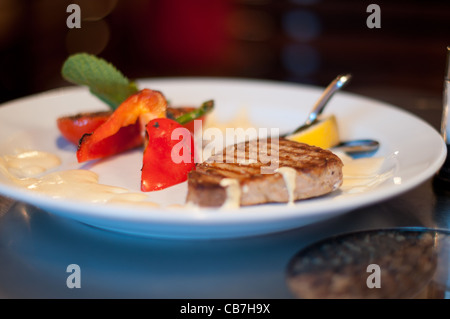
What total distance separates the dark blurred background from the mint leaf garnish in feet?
9.90

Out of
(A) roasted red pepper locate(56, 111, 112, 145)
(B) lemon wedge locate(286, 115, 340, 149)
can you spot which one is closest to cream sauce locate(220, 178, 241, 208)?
(B) lemon wedge locate(286, 115, 340, 149)

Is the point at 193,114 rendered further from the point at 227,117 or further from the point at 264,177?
the point at 264,177

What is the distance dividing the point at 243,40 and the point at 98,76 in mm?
3610

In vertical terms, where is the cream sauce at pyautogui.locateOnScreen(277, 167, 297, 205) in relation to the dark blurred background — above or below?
below

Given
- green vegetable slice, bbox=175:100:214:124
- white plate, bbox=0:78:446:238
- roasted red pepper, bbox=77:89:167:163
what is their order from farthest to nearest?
1. green vegetable slice, bbox=175:100:214:124
2. roasted red pepper, bbox=77:89:167:163
3. white plate, bbox=0:78:446:238

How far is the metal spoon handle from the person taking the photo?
1.77 metres

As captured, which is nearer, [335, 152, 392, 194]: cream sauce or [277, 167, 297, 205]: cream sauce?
[277, 167, 297, 205]: cream sauce

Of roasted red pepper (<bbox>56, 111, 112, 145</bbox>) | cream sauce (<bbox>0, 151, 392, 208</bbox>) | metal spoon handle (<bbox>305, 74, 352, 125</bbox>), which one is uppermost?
metal spoon handle (<bbox>305, 74, 352, 125</bbox>)

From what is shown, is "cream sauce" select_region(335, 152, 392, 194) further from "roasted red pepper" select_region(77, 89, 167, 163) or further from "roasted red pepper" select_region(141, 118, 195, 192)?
"roasted red pepper" select_region(77, 89, 167, 163)

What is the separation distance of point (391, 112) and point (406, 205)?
573 mm

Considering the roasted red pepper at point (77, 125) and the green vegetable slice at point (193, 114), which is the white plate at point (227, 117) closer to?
the roasted red pepper at point (77, 125)

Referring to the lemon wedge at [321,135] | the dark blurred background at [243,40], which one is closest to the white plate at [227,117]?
the lemon wedge at [321,135]
